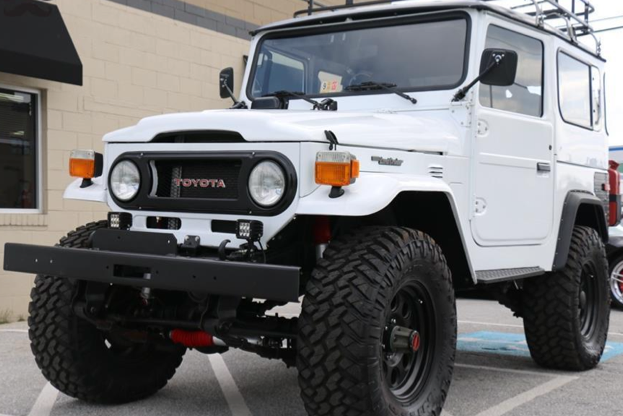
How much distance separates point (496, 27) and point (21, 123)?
5.95 metres

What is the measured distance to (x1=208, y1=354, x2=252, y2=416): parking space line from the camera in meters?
4.71

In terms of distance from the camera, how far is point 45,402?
16.0 ft

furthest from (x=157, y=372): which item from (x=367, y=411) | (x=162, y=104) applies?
(x=162, y=104)

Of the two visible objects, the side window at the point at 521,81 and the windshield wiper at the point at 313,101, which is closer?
the windshield wiper at the point at 313,101

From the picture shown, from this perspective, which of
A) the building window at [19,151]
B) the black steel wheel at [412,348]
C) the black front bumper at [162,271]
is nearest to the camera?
the black front bumper at [162,271]

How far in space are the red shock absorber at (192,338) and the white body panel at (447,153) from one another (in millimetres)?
520

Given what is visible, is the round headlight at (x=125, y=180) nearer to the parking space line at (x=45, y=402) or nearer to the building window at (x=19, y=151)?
the parking space line at (x=45, y=402)

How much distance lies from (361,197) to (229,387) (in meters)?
2.25

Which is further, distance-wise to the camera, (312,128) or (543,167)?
(543,167)

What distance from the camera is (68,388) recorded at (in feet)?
14.8

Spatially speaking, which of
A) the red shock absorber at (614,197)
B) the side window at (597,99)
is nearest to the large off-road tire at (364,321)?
the side window at (597,99)

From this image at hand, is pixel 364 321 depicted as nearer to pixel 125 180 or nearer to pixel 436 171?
pixel 436 171

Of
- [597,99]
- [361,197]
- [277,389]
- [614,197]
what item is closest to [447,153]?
[361,197]

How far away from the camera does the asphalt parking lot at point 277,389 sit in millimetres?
4730
